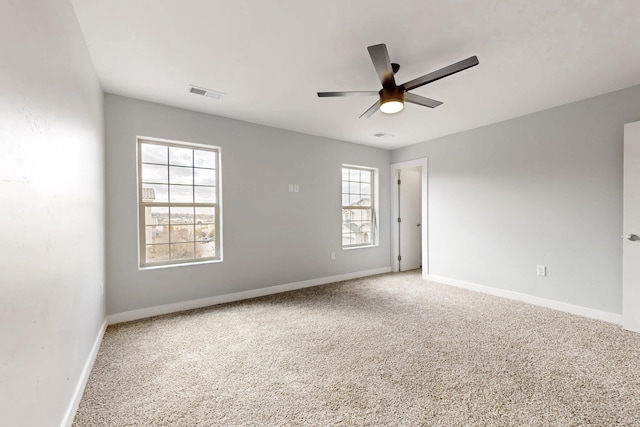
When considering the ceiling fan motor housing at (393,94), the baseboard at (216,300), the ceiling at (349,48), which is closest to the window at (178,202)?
the baseboard at (216,300)

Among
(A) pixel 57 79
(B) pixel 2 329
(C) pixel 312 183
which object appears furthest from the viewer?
(C) pixel 312 183

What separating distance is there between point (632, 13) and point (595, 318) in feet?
9.94

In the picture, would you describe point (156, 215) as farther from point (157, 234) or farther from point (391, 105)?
point (391, 105)

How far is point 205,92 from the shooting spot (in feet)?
10.00

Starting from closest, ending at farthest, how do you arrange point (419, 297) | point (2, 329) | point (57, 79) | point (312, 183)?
1. point (2, 329)
2. point (57, 79)
3. point (419, 297)
4. point (312, 183)

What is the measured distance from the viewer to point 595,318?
3.19 metres

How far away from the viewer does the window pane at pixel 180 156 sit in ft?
11.7

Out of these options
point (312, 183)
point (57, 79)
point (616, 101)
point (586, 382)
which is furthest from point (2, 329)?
point (616, 101)

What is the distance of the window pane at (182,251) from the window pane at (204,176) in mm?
825

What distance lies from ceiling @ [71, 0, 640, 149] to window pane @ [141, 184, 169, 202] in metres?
1.01

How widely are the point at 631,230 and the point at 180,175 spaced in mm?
5068

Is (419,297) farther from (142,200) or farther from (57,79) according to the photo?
(57,79)

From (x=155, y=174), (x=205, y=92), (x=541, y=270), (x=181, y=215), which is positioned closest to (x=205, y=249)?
(x=181, y=215)

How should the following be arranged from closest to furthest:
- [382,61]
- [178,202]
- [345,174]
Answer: [382,61]
[178,202]
[345,174]
